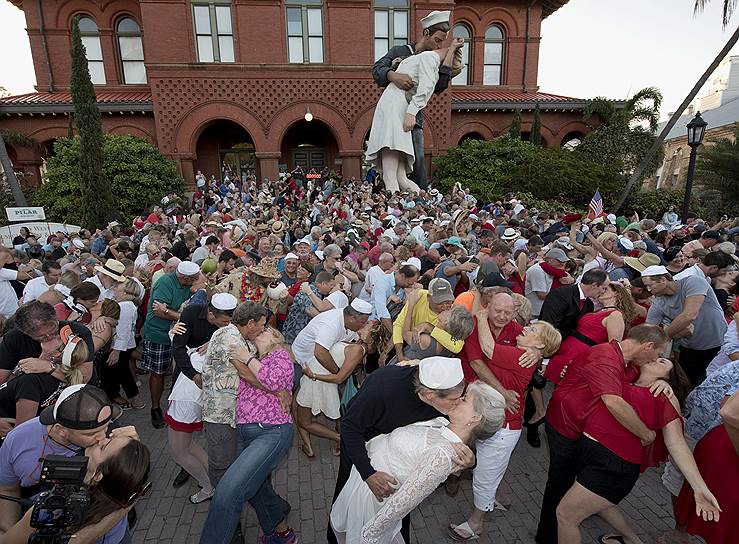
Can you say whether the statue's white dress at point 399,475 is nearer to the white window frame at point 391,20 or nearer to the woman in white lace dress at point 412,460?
the woman in white lace dress at point 412,460

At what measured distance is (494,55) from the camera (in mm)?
23375

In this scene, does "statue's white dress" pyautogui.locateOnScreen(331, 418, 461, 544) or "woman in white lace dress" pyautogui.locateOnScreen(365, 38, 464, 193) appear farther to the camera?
"woman in white lace dress" pyautogui.locateOnScreen(365, 38, 464, 193)

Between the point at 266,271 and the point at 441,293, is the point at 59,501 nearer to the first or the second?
the point at 441,293

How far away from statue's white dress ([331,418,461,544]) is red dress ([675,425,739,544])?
5.31 feet

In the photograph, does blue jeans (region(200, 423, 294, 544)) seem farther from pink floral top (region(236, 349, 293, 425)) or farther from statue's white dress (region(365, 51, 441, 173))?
statue's white dress (region(365, 51, 441, 173))

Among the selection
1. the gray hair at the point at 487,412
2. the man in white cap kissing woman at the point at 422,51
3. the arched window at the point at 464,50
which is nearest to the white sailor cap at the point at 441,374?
the gray hair at the point at 487,412

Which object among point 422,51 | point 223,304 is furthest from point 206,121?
point 223,304

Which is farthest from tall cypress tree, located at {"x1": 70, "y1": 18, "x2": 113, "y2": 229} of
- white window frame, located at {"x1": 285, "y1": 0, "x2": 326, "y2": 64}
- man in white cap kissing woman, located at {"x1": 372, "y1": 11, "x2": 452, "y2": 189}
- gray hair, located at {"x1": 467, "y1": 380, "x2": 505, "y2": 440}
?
gray hair, located at {"x1": 467, "y1": 380, "x2": 505, "y2": 440}

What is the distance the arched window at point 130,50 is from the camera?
2033cm

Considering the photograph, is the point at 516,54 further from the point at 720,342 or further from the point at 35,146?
the point at 35,146

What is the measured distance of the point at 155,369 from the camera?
14.8 feet

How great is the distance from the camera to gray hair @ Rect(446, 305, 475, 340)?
3.03 meters

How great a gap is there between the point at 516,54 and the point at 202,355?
1014 inches

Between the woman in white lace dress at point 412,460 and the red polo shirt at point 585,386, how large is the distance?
32.3 inches
